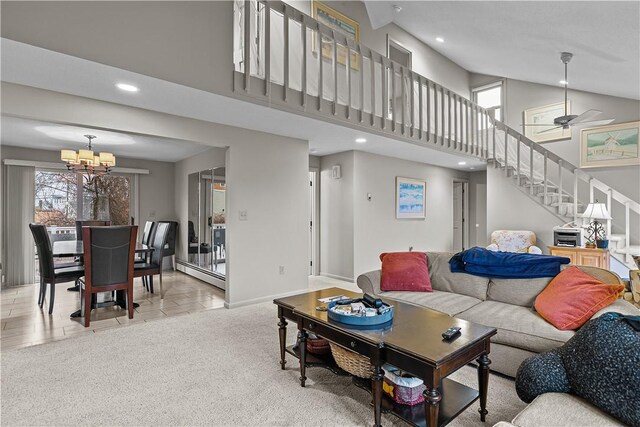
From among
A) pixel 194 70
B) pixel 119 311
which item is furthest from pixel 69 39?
pixel 119 311

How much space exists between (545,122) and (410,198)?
10.5 feet

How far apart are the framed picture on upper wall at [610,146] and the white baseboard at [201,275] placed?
22.7ft

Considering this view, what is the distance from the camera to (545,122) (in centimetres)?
676

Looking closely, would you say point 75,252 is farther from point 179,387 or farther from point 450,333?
point 450,333

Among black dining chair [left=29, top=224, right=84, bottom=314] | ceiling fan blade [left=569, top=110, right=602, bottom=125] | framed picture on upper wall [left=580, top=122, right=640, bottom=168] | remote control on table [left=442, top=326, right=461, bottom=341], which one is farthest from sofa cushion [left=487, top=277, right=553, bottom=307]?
framed picture on upper wall [left=580, top=122, right=640, bottom=168]

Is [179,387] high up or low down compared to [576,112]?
down

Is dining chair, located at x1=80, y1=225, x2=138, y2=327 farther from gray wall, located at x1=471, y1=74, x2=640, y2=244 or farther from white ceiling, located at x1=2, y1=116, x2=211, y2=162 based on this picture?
gray wall, located at x1=471, y1=74, x2=640, y2=244

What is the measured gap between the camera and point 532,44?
4648 millimetres

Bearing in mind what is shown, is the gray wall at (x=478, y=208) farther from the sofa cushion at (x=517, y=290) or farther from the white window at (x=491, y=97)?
the sofa cushion at (x=517, y=290)

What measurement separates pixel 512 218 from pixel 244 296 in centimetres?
516

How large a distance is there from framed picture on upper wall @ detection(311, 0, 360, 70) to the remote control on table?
447 cm

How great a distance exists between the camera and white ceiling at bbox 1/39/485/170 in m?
2.34

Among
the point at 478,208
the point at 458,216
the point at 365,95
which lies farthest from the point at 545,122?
the point at 365,95

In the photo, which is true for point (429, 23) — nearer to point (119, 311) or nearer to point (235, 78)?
point (235, 78)
